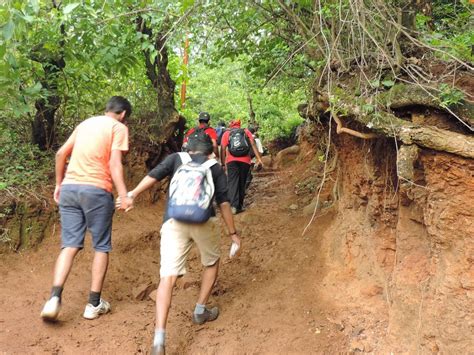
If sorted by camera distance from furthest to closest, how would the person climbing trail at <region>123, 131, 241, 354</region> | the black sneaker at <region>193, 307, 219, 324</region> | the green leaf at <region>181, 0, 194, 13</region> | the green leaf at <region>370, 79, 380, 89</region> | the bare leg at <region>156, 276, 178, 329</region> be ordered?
1. the green leaf at <region>181, 0, 194, 13</region>
2. the black sneaker at <region>193, 307, 219, 324</region>
3. the green leaf at <region>370, 79, 380, 89</region>
4. the person climbing trail at <region>123, 131, 241, 354</region>
5. the bare leg at <region>156, 276, 178, 329</region>

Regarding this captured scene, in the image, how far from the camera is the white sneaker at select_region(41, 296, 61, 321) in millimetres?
3781

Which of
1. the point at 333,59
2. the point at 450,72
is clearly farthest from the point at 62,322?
the point at 450,72

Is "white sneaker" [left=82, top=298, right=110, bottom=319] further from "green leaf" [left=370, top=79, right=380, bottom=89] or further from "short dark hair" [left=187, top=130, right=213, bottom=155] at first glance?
"green leaf" [left=370, top=79, right=380, bottom=89]

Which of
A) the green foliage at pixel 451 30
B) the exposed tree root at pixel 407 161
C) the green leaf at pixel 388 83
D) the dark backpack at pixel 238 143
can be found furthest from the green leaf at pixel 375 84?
the dark backpack at pixel 238 143

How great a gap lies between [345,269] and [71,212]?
303 centimetres

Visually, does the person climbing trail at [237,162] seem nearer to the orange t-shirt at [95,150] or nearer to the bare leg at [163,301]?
the orange t-shirt at [95,150]

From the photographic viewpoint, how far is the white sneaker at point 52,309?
12.4 ft

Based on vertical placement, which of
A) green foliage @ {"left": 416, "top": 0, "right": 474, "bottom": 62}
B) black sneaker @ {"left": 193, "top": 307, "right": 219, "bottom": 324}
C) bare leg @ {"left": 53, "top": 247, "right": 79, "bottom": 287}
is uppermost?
green foliage @ {"left": 416, "top": 0, "right": 474, "bottom": 62}

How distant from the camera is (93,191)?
13.2 ft

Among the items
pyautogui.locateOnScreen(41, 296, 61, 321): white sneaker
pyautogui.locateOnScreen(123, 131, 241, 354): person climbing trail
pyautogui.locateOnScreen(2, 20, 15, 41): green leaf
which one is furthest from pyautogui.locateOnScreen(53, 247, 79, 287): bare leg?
pyautogui.locateOnScreen(2, 20, 15, 41): green leaf

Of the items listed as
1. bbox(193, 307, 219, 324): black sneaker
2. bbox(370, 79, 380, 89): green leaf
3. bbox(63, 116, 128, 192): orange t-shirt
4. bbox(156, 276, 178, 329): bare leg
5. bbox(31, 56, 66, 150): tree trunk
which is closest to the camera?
bbox(156, 276, 178, 329): bare leg

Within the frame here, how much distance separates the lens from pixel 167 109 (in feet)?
27.2

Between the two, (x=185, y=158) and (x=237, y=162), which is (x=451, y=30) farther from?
(x=237, y=162)

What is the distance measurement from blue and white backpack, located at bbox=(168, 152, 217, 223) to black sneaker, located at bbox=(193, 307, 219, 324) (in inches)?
46.4
